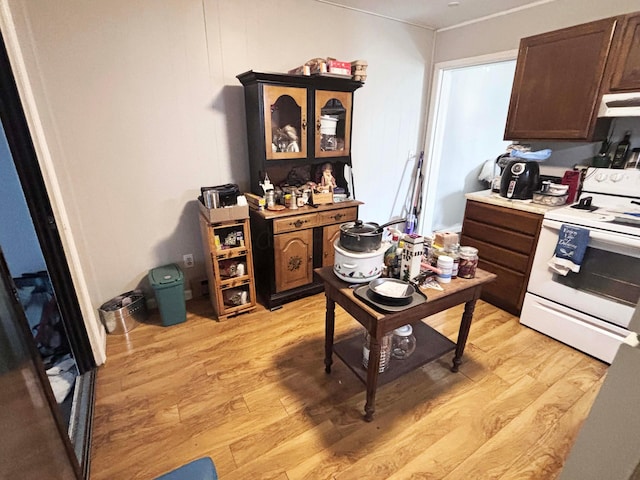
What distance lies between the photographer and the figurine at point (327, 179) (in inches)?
107

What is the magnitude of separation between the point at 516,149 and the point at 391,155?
1221 mm

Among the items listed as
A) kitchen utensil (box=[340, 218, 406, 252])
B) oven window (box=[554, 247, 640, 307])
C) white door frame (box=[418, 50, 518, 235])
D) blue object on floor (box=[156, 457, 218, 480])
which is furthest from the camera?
white door frame (box=[418, 50, 518, 235])

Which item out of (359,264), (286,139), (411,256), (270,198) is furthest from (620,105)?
(270,198)

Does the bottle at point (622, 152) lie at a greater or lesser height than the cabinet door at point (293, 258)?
greater

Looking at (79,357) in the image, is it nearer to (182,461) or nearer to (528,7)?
(182,461)

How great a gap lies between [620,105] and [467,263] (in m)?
1.56

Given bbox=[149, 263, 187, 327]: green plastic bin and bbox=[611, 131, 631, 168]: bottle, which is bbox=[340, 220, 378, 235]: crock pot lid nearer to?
bbox=[149, 263, 187, 327]: green plastic bin

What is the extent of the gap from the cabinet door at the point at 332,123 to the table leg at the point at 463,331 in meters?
1.64

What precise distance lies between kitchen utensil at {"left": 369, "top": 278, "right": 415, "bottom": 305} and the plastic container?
0.21m

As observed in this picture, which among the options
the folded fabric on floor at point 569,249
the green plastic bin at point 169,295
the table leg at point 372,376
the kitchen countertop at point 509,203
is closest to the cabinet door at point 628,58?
the kitchen countertop at point 509,203

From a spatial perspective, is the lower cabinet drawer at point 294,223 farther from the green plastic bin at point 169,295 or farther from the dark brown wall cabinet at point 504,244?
Answer: the dark brown wall cabinet at point 504,244

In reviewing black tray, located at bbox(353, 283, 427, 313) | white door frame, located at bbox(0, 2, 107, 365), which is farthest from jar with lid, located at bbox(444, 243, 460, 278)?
white door frame, located at bbox(0, 2, 107, 365)

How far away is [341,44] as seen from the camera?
2846mm

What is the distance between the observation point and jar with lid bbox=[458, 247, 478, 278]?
1619 millimetres
